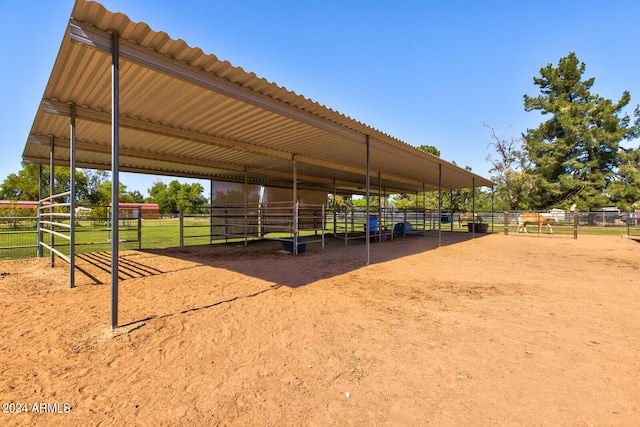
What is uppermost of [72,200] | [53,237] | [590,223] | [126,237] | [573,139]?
[573,139]

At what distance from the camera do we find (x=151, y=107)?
4.77 m

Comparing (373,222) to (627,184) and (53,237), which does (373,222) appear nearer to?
(53,237)

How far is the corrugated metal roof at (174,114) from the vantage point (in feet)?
10.1

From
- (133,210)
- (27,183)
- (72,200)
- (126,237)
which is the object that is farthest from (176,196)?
(72,200)

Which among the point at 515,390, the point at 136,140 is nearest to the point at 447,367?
the point at 515,390

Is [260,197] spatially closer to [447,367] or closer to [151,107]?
[151,107]

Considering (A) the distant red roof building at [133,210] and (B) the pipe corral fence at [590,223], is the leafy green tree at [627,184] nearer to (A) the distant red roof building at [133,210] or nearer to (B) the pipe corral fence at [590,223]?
(B) the pipe corral fence at [590,223]

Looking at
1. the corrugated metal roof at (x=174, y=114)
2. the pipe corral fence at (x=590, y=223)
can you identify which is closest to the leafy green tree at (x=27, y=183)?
the corrugated metal roof at (x=174, y=114)

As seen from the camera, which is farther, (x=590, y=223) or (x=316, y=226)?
(x=590, y=223)

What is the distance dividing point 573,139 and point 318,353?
3165 centimetres

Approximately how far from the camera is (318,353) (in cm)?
255

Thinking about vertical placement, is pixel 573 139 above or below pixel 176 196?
above

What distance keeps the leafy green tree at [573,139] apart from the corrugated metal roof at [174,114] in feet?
71.2

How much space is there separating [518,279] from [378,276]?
2681 mm
